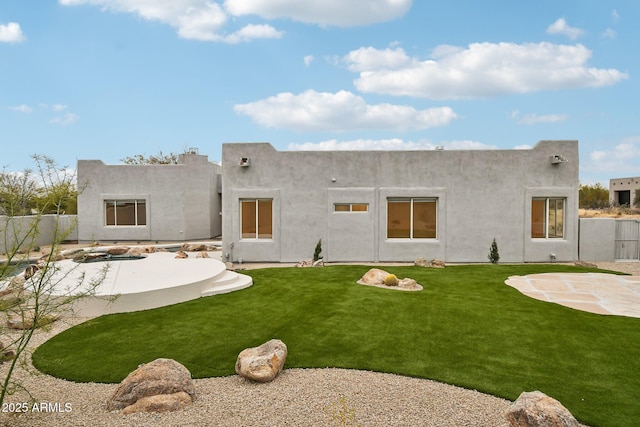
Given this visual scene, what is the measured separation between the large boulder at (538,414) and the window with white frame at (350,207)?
1334cm

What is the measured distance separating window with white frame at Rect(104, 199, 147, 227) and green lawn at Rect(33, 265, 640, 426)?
1738 centimetres

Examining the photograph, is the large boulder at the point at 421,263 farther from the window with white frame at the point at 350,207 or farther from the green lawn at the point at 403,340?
the green lawn at the point at 403,340

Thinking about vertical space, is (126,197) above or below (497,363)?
above

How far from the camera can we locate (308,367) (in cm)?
729

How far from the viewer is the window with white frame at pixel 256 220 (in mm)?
18875

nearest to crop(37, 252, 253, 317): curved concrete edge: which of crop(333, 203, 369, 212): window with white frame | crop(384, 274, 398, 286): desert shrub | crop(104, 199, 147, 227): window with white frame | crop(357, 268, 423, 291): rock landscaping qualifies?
crop(357, 268, 423, 291): rock landscaping

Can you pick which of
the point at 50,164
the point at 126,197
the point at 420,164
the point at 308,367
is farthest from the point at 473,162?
the point at 126,197

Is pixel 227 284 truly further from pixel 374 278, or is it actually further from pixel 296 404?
pixel 296 404

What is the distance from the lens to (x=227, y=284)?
13195mm

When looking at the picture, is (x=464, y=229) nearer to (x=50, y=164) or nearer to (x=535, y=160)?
(x=535, y=160)

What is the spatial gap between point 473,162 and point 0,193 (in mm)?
16977

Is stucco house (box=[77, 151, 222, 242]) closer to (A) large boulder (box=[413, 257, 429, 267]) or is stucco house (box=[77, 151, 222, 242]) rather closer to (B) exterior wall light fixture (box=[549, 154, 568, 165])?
(A) large boulder (box=[413, 257, 429, 267])

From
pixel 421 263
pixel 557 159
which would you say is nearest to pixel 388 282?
pixel 421 263

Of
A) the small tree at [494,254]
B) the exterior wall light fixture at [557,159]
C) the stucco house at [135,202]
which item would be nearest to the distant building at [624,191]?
the exterior wall light fixture at [557,159]
